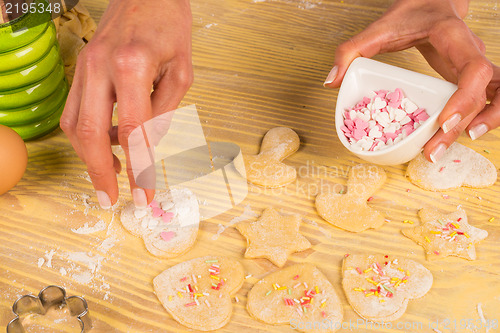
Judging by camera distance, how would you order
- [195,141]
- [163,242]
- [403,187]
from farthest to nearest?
[195,141], [403,187], [163,242]

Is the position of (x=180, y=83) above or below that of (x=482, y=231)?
above

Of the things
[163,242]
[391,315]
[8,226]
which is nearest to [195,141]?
[163,242]

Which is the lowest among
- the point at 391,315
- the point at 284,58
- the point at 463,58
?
the point at 391,315

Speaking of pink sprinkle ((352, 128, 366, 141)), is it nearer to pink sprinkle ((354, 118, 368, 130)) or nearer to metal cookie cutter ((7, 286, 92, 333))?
pink sprinkle ((354, 118, 368, 130))

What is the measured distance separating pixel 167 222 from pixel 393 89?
1.84ft

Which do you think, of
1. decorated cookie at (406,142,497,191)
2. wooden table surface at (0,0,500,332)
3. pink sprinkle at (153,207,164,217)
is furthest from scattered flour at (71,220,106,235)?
decorated cookie at (406,142,497,191)

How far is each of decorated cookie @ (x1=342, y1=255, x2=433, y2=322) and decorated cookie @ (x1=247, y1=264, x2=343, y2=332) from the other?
0.04m

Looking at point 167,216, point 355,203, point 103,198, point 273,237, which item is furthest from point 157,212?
point 355,203

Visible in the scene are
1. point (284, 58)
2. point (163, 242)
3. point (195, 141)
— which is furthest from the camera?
point (284, 58)

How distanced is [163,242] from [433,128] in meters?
0.58

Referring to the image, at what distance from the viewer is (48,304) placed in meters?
0.91

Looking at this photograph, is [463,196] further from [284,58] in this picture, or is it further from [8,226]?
[8,226]

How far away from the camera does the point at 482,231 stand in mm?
1017

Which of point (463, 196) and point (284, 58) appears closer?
point (463, 196)
